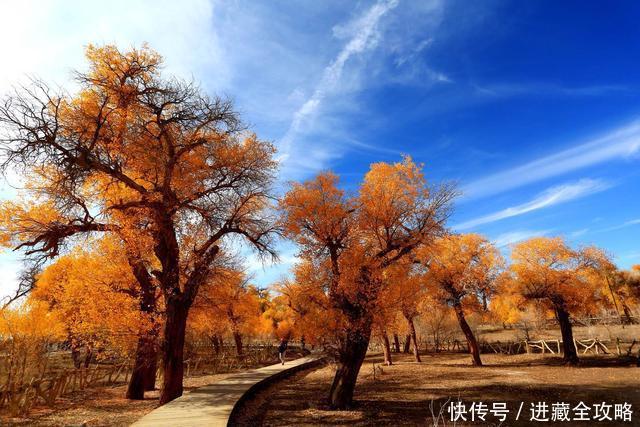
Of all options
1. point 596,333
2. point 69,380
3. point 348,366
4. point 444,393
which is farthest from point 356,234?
point 596,333

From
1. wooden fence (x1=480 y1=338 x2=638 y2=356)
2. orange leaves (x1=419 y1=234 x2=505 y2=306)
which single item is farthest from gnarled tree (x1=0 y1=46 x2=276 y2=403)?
wooden fence (x1=480 y1=338 x2=638 y2=356)

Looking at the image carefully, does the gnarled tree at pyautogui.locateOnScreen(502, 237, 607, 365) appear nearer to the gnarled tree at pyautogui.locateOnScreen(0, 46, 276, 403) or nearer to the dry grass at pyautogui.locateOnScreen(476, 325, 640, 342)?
the dry grass at pyautogui.locateOnScreen(476, 325, 640, 342)

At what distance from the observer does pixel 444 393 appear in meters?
16.9

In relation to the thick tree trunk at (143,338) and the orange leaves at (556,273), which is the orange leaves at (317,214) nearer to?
the thick tree trunk at (143,338)

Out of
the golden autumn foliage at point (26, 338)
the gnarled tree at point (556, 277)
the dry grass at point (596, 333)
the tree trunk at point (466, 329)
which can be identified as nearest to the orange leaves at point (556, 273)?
the gnarled tree at point (556, 277)

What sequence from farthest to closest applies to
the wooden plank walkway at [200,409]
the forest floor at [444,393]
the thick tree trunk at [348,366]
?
the thick tree trunk at [348,366] → the forest floor at [444,393] → the wooden plank walkway at [200,409]

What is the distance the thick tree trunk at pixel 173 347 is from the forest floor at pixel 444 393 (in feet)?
9.59

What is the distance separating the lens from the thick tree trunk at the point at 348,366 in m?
14.0

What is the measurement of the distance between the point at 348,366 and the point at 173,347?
6.77 meters

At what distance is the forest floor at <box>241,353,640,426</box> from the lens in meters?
12.8

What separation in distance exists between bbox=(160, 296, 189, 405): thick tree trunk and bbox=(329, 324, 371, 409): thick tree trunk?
6.15m

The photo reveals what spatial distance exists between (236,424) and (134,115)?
11.6 m

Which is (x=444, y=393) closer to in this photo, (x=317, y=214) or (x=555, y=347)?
(x=317, y=214)

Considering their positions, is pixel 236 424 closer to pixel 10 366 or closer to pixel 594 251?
pixel 10 366
